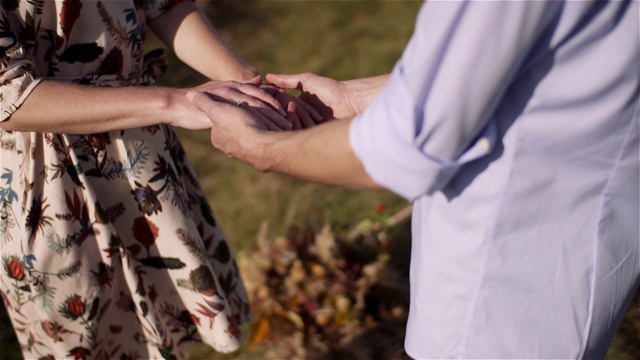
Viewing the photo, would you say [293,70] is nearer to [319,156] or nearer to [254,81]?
[254,81]

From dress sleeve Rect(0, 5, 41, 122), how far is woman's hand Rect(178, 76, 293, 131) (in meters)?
0.34

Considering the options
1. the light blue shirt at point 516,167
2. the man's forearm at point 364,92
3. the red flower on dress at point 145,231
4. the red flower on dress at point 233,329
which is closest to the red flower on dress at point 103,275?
the red flower on dress at point 145,231

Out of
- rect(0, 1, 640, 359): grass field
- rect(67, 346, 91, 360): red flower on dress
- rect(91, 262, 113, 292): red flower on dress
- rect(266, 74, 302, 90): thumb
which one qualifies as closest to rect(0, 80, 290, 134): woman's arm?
rect(266, 74, 302, 90): thumb

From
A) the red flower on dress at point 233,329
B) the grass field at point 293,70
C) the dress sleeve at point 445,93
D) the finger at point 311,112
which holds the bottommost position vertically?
the grass field at point 293,70

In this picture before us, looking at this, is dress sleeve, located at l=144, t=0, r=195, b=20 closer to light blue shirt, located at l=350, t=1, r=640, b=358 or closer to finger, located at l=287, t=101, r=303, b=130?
finger, located at l=287, t=101, r=303, b=130

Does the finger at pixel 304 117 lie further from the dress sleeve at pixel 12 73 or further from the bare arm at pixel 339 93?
the dress sleeve at pixel 12 73

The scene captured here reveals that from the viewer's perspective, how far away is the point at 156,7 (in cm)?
208

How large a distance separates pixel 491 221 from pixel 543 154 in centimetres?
15

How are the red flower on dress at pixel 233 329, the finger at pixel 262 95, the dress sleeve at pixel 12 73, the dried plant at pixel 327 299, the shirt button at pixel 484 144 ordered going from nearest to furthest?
the shirt button at pixel 484 144
the dress sleeve at pixel 12 73
the finger at pixel 262 95
the red flower on dress at pixel 233 329
the dried plant at pixel 327 299

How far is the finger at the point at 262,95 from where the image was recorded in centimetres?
180

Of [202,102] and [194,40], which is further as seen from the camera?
[194,40]

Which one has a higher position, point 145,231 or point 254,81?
point 254,81

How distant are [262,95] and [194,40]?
0.45 m

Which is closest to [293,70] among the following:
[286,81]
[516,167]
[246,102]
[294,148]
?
[286,81]
